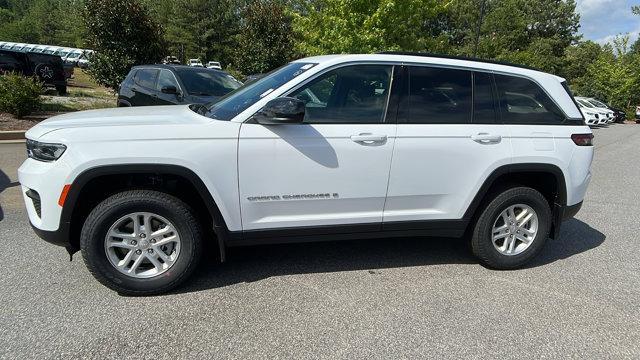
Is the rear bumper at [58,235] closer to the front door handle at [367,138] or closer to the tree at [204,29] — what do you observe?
the front door handle at [367,138]

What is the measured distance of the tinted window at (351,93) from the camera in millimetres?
3418

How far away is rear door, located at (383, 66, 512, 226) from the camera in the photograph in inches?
138

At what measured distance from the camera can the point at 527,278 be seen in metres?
3.85


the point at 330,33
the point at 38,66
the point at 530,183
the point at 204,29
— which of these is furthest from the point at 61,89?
the point at 204,29

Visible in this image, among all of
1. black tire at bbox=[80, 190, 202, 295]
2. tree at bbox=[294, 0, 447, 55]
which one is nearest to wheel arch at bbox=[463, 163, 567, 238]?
black tire at bbox=[80, 190, 202, 295]

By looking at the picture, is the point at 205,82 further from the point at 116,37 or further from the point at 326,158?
the point at 116,37

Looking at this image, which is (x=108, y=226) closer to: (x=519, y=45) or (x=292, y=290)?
(x=292, y=290)

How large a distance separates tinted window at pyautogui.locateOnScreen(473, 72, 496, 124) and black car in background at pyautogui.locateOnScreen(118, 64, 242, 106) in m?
4.54

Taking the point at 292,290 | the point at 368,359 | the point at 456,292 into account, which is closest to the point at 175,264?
the point at 292,290

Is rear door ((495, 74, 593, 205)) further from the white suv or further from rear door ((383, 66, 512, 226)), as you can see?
rear door ((383, 66, 512, 226))

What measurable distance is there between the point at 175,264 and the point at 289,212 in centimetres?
94

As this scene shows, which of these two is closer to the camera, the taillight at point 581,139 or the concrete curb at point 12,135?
the taillight at point 581,139

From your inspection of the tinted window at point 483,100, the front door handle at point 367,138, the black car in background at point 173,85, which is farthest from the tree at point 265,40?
the front door handle at point 367,138

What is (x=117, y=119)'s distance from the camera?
127 inches
